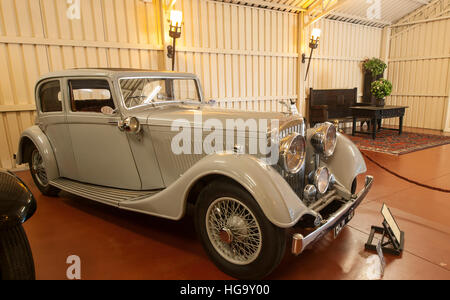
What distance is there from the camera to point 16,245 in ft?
4.57

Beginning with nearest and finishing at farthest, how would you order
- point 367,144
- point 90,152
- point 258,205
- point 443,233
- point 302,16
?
point 258,205 → point 443,233 → point 90,152 → point 367,144 → point 302,16

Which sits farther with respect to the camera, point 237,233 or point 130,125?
point 130,125

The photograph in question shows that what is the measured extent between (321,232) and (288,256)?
0.49 meters

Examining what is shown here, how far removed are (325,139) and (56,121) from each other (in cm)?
268

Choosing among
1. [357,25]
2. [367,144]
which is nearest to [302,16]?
[357,25]

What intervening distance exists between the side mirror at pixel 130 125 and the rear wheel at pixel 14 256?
1162 millimetres

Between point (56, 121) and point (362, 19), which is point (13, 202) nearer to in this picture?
point (56, 121)

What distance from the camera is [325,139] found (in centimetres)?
232

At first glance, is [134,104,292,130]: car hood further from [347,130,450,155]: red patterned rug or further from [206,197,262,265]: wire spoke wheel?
[347,130,450,155]: red patterned rug

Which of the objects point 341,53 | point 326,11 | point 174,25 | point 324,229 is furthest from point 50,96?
point 341,53

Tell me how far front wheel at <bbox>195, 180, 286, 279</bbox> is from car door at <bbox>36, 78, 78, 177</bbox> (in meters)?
1.85

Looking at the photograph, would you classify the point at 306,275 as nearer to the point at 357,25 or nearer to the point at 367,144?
the point at 367,144

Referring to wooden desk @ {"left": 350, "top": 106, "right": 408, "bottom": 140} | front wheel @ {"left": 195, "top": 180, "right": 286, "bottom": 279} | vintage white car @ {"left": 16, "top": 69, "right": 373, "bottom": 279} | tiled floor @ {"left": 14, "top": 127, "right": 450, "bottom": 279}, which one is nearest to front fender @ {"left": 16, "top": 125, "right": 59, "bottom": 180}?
vintage white car @ {"left": 16, "top": 69, "right": 373, "bottom": 279}
